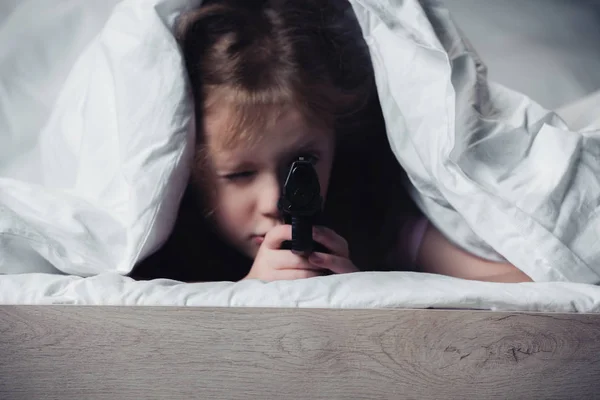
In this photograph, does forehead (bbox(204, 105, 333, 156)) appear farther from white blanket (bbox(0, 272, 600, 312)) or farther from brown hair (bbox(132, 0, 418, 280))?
white blanket (bbox(0, 272, 600, 312))

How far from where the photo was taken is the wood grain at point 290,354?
537 millimetres

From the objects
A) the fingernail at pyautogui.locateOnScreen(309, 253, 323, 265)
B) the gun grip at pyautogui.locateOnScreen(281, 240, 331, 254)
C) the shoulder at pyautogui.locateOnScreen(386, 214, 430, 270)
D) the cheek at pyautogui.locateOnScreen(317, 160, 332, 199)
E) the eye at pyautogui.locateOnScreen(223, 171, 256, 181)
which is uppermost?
the eye at pyautogui.locateOnScreen(223, 171, 256, 181)

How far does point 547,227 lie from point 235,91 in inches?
14.9

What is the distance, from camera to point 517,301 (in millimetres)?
567

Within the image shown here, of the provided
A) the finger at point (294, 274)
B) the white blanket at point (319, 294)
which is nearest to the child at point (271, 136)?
the finger at point (294, 274)

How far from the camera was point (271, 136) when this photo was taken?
81cm

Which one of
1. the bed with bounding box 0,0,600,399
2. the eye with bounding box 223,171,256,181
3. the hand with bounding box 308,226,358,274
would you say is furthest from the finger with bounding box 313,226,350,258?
the bed with bounding box 0,0,600,399

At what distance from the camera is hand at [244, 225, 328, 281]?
2.40ft

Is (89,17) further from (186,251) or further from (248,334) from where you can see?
(248,334)

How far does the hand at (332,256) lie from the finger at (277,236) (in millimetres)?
35

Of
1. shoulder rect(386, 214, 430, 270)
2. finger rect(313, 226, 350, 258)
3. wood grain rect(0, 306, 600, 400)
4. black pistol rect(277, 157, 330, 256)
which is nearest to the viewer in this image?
wood grain rect(0, 306, 600, 400)

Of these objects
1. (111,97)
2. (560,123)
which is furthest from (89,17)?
(560,123)

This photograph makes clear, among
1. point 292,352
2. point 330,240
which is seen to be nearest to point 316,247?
point 330,240

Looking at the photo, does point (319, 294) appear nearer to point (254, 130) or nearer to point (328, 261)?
point (328, 261)
